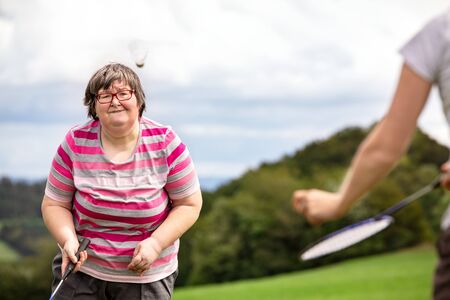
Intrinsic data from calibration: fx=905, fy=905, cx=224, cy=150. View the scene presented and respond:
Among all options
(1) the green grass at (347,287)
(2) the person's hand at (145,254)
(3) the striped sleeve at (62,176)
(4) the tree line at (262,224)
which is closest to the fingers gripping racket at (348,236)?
(2) the person's hand at (145,254)

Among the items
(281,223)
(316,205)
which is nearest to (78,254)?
(316,205)

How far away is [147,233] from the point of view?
14.3 feet

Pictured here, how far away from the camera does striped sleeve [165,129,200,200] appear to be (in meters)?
4.37

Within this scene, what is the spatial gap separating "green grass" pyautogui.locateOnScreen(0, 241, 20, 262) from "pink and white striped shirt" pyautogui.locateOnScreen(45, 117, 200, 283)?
174 feet

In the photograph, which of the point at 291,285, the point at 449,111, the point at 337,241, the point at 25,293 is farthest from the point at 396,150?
the point at 25,293

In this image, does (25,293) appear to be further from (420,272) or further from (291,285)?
(420,272)

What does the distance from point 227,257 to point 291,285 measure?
2633 cm

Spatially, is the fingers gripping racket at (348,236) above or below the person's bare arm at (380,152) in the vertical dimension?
below

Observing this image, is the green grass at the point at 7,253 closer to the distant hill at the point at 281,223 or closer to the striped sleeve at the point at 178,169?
the distant hill at the point at 281,223

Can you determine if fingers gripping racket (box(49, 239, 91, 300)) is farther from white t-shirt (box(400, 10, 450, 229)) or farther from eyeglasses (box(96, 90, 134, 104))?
white t-shirt (box(400, 10, 450, 229))

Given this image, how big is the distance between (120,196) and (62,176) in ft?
1.18

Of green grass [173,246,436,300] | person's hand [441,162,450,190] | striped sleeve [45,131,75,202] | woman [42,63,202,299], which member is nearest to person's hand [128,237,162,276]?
woman [42,63,202,299]

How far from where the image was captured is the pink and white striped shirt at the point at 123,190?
170 inches

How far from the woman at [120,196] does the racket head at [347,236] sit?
2.98 feet
